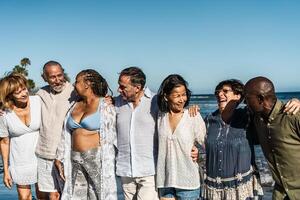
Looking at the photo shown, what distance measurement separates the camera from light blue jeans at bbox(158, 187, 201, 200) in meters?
4.71

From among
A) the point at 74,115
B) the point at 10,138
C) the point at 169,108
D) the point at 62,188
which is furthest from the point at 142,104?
the point at 10,138

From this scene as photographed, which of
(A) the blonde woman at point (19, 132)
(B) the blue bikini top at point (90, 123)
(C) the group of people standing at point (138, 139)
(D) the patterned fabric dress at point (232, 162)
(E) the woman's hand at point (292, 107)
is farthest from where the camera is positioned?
(A) the blonde woman at point (19, 132)

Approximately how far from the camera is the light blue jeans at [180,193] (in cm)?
471

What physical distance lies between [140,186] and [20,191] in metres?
1.78

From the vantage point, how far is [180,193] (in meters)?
4.72

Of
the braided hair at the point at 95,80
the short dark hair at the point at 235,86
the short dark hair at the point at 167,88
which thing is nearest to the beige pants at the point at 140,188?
the short dark hair at the point at 167,88

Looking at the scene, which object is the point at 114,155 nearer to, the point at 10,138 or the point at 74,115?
the point at 74,115

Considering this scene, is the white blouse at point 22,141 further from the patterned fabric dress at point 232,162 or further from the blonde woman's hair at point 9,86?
the patterned fabric dress at point 232,162

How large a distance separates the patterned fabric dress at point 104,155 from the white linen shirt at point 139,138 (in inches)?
4.6

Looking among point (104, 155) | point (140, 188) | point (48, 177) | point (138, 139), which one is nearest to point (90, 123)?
point (104, 155)

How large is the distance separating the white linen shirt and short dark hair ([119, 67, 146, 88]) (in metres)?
0.17

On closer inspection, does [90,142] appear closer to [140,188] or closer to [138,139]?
[138,139]

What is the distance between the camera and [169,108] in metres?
4.76

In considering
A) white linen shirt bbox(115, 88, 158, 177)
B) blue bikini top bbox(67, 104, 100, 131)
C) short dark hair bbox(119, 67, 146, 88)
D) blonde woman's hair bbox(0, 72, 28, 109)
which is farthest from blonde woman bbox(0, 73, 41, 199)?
short dark hair bbox(119, 67, 146, 88)
